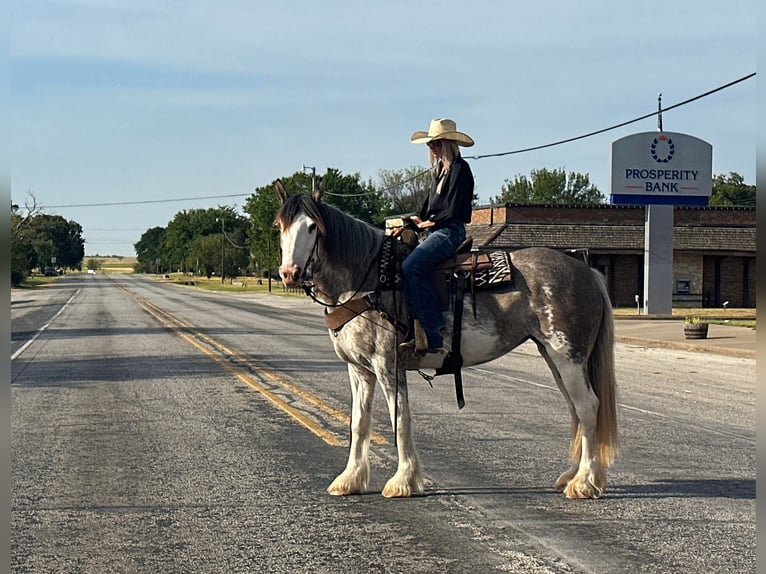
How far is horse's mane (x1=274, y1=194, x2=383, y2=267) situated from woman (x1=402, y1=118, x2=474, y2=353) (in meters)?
0.37

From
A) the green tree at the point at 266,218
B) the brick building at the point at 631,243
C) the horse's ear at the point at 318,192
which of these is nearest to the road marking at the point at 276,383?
the horse's ear at the point at 318,192

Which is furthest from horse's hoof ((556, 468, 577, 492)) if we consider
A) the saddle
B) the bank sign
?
the bank sign

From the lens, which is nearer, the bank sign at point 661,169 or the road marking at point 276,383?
the road marking at point 276,383

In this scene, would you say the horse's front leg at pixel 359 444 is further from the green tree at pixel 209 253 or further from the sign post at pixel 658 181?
the green tree at pixel 209 253

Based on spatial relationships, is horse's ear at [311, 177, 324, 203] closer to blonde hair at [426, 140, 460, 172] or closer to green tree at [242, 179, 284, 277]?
blonde hair at [426, 140, 460, 172]

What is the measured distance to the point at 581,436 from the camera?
286 inches

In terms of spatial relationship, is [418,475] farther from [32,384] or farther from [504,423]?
[32,384]

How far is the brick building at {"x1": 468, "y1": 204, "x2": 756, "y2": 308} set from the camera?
147 feet

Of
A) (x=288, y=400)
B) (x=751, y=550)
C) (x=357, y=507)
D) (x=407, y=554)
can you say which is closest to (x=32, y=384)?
(x=288, y=400)

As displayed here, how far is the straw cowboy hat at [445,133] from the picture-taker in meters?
7.29

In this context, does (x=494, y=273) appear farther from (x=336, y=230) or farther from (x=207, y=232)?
(x=207, y=232)

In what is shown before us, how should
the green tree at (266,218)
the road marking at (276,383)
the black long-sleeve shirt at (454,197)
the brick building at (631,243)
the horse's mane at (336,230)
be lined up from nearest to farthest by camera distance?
the horse's mane at (336,230)
the black long-sleeve shirt at (454,197)
the road marking at (276,383)
the brick building at (631,243)
the green tree at (266,218)

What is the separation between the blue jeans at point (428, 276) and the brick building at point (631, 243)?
122ft

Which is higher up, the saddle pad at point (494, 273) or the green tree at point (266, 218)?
the green tree at point (266, 218)
